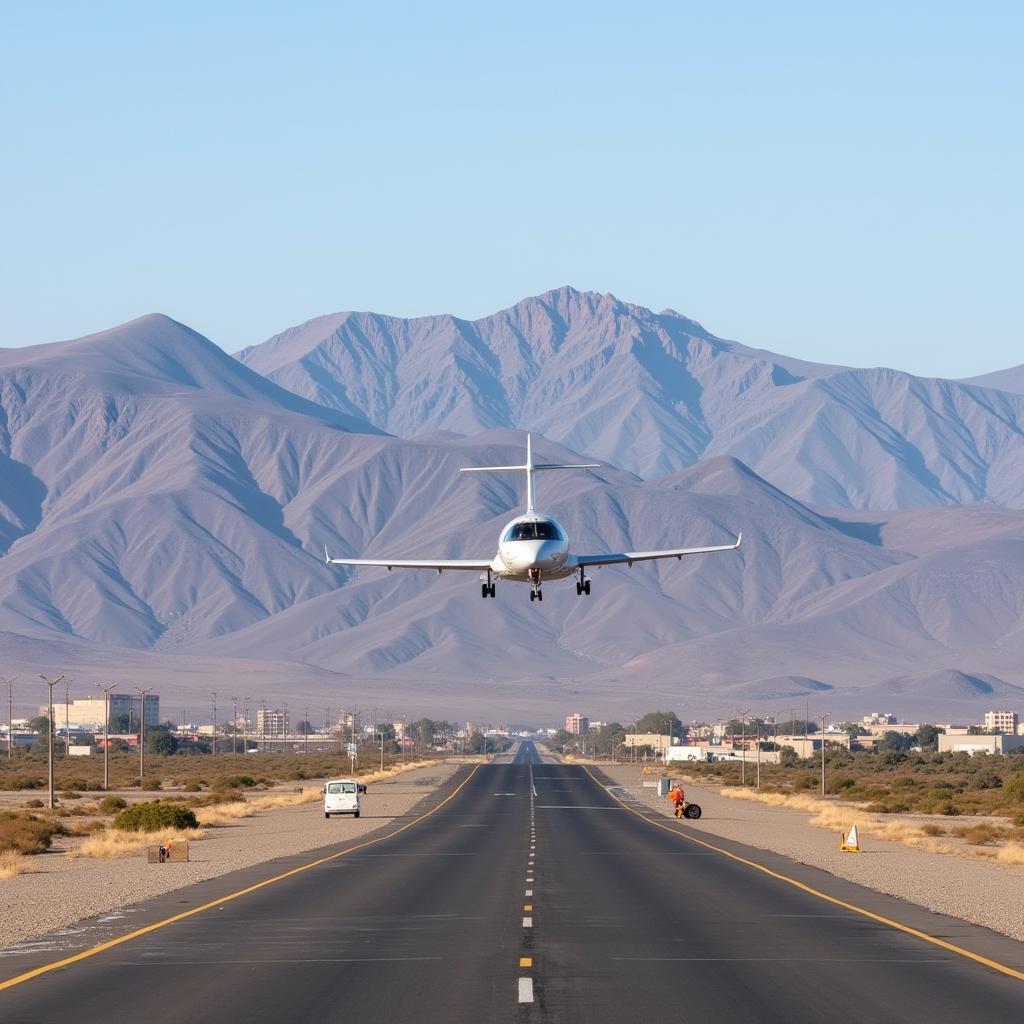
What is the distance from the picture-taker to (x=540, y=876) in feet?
155

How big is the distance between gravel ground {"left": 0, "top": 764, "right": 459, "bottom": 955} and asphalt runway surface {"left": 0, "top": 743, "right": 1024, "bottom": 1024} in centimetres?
141

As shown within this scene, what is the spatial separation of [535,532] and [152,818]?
1948cm

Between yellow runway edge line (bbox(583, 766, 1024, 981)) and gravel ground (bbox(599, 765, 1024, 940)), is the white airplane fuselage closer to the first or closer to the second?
yellow runway edge line (bbox(583, 766, 1024, 981))

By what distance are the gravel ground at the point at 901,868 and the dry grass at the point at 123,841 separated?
18.9 m

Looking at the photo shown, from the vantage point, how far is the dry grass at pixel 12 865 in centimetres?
4889

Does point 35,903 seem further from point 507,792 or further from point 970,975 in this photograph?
point 507,792

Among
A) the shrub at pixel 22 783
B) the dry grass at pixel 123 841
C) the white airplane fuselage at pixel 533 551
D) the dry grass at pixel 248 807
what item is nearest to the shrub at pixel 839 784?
the dry grass at pixel 248 807

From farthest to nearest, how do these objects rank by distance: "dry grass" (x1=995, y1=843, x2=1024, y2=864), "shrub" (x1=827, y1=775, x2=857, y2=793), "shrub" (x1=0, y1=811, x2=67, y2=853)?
"shrub" (x1=827, y1=775, x2=857, y2=793) → "shrub" (x1=0, y1=811, x2=67, y2=853) → "dry grass" (x1=995, y1=843, x2=1024, y2=864)

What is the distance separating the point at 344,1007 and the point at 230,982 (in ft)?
9.35

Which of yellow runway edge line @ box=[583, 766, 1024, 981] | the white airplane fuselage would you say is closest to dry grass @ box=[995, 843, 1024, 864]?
yellow runway edge line @ box=[583, 766, 1024, 981]

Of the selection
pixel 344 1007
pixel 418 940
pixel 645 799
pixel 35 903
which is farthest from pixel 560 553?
pixel 645 799

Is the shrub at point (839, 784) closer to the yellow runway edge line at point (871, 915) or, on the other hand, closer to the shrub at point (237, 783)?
the shrub at point (237, 783)

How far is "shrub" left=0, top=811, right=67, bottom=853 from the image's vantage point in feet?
197

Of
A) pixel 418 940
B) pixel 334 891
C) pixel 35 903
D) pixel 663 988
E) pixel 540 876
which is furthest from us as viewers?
pixel 540 876
